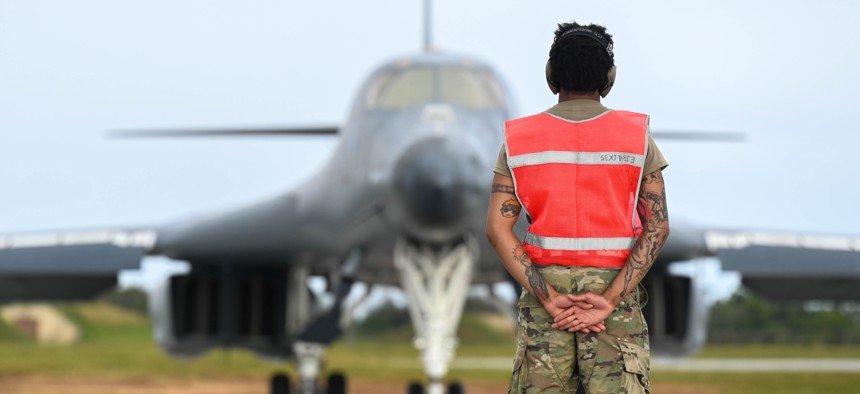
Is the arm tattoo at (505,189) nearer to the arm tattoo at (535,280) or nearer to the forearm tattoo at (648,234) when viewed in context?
the arm tattoo at (535,280)

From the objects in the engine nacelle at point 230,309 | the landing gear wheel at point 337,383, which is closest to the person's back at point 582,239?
the engine nacelle at point 230,309

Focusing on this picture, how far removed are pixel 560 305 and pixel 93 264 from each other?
30.5 ft

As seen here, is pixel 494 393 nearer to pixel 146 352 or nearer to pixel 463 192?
pixel 463 192

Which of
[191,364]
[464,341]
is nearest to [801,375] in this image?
[464,341]

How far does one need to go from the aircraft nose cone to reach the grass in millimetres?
12645

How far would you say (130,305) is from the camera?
3042 centimetres

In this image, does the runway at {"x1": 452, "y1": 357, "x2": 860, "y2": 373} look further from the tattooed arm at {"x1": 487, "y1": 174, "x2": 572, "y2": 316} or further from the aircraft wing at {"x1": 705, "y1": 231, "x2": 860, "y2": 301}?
the tattooed arm at {"x1": 487, "y1": 174, "x2": 572, "y2": 316}

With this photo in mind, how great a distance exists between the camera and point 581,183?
3.08 metres

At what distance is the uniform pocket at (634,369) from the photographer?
3029mm

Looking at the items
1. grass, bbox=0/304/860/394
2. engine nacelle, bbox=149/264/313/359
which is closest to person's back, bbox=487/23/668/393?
engine nacelle, bbox=149/264/313/359

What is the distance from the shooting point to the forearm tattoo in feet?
10.1

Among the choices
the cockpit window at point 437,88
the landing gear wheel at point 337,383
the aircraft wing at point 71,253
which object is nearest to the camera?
the cockpit window at point 437,88

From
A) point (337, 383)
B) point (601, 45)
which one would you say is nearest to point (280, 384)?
point (337, 383)

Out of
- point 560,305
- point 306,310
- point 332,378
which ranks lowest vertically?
point 332,378
